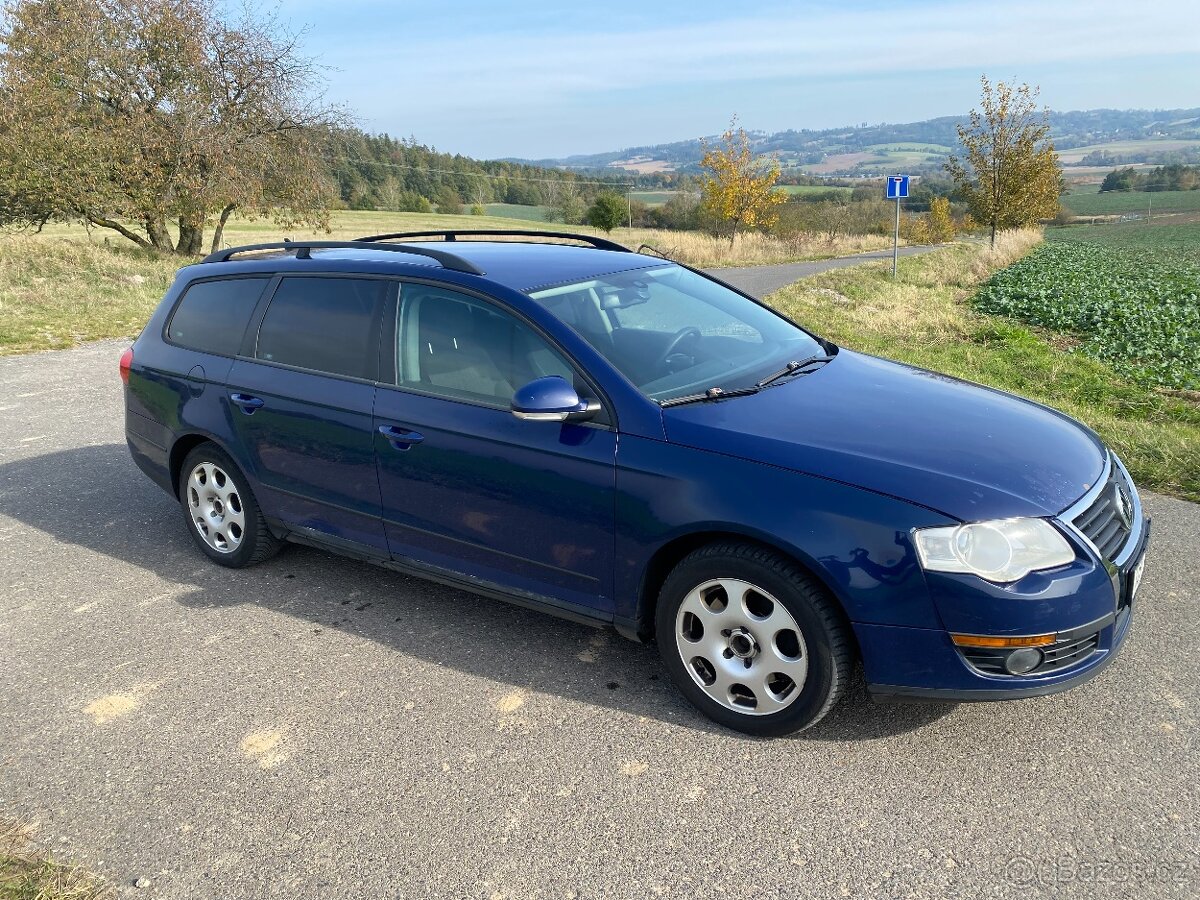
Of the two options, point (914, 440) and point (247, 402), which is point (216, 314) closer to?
point (247, 402)

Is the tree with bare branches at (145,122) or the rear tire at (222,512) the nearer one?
the rear tire at (222,512)

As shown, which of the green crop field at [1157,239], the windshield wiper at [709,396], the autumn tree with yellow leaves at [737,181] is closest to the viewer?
the windshield wiper at [709,396]

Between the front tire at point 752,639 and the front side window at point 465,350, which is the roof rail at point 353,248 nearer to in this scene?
the front side window at point 465,350

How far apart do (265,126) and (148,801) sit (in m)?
24.2

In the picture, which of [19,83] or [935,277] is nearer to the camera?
[19,83]

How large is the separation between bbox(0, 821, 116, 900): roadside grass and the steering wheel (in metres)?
2.58

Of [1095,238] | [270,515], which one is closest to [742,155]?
[1095,238]

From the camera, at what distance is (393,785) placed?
3037 millimetres

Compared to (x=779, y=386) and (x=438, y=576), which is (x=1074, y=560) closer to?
(x=779, y=386)

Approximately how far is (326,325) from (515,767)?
2.32 m

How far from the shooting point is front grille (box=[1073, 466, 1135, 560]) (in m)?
3.06

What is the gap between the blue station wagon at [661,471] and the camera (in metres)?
2.91

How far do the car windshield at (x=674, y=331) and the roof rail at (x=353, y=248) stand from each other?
405 mm

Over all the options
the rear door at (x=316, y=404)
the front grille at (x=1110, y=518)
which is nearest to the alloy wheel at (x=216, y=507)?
the rear door at (x=316, y=404)
